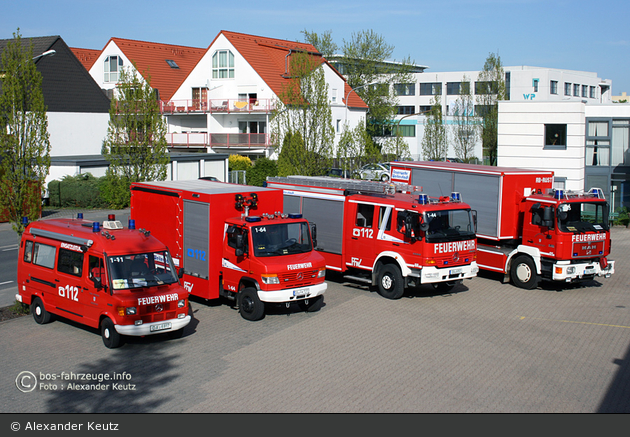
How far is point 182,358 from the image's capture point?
10.9 meters

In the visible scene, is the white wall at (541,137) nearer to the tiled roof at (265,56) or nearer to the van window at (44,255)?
the tiled roof at (265,56)

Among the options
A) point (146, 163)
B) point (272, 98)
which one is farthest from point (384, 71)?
point (146, 163)

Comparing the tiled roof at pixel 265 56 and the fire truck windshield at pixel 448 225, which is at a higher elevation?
the tiled roof at pixel 265 56

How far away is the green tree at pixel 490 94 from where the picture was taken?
48.4 metres

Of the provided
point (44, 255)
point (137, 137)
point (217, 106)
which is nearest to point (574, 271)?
point (44, 255)

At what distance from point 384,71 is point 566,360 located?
57058 millimetres

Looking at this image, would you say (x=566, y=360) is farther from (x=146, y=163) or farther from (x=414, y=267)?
(x=146, y=163)

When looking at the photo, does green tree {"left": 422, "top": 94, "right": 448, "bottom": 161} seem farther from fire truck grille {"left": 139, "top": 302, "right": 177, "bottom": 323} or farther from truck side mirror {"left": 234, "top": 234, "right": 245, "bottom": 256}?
fire truck grille {"left": 139, "top": 302, "right": 177, "bottom": 323}

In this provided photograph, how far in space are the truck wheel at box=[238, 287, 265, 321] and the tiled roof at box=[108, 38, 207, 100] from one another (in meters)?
42.8

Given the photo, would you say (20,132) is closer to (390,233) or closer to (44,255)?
(44,255)

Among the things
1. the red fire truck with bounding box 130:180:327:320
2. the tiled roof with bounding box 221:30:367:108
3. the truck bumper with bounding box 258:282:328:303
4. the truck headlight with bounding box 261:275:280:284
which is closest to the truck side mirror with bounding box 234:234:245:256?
the red fire truck with bounding box 130:180:327:320

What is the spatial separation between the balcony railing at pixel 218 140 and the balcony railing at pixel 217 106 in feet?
7.01

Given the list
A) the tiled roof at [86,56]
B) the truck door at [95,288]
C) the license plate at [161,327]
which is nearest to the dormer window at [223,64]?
the tiled roof at [86,56]
